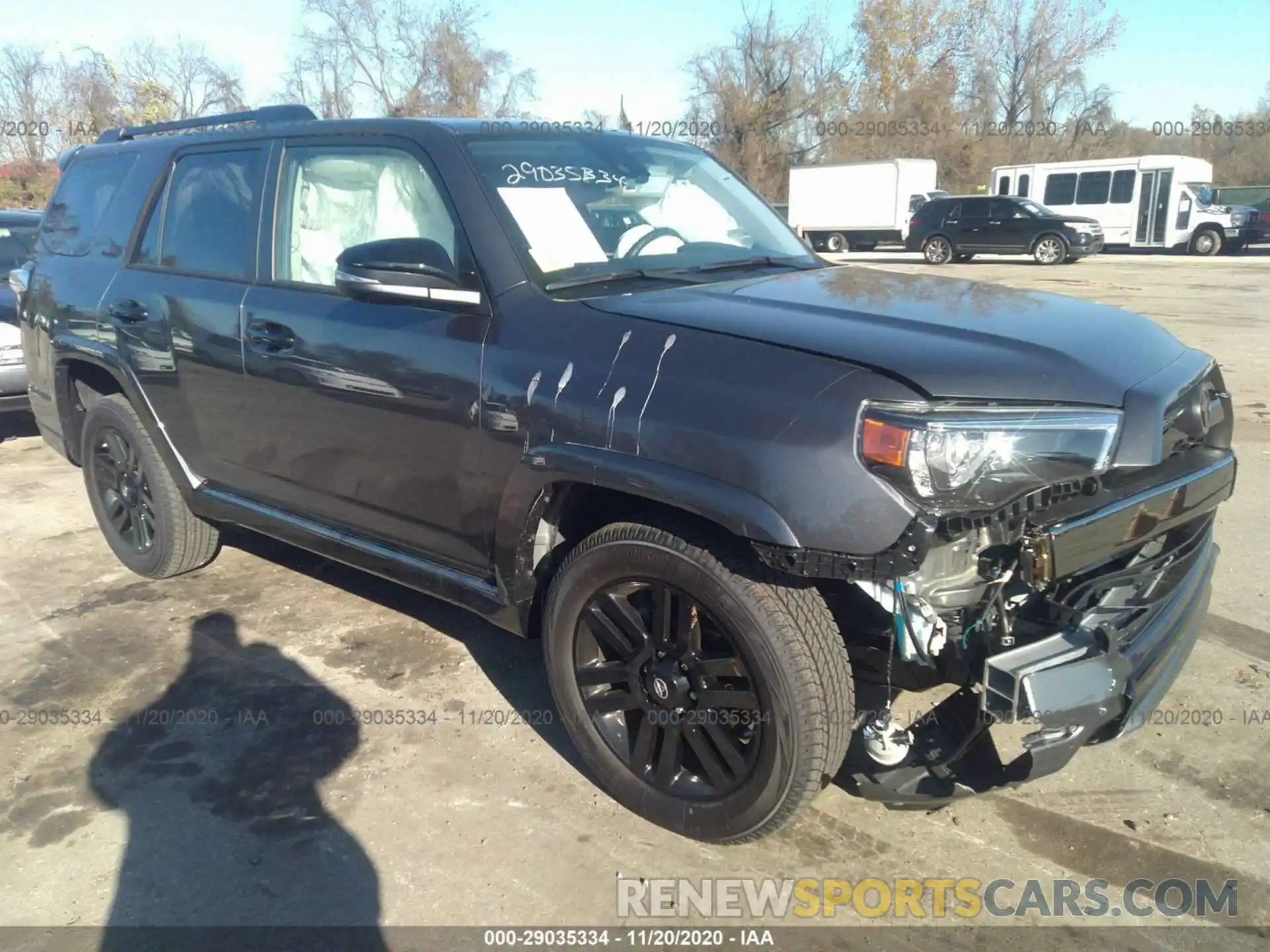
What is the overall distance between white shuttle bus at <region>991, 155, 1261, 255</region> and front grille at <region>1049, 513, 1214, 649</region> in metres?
27.3

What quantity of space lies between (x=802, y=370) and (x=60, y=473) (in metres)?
6.28

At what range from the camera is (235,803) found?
3043 mm

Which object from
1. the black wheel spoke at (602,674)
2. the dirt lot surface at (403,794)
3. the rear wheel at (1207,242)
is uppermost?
the black wheel spoke at (602,674)

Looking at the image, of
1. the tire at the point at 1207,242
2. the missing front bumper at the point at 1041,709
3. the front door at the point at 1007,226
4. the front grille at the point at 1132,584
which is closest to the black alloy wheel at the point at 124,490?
the missing front bumper at the point at 1041,709

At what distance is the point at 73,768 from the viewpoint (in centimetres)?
324

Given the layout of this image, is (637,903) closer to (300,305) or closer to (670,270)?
(670,270)

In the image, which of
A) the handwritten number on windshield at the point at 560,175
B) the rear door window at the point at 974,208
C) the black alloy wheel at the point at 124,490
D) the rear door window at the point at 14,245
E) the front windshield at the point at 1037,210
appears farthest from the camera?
the rear door window at the point at 974,208

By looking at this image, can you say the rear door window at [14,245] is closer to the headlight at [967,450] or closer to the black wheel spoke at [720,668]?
the black wheel spoke at [720,668]

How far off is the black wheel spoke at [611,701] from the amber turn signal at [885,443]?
1.03 m

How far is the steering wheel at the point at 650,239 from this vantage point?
3.24 meters

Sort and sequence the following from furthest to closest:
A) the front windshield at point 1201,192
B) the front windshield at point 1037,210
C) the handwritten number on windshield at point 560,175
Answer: the front windshield at point 1201,192 < the front windshield at point 1037,210 < the handwritten number on windshield at point 560,175

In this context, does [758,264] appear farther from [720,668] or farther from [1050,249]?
[1050,249]

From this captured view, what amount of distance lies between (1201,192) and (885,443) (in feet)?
107

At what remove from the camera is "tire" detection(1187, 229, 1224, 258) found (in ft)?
88.9
